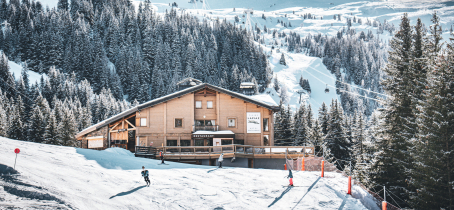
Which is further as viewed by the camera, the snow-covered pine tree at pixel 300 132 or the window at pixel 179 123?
the snow-covered pine tree at pixel 300 132

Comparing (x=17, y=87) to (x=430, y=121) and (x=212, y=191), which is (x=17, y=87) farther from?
(x=430, y=121)

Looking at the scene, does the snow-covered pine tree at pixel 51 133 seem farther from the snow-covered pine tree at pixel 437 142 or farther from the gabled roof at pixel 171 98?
the snow-covered pine tree at pixel 437 142

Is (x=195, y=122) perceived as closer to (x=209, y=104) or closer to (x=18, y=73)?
(x=209, y=104)

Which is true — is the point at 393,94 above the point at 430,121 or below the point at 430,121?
above

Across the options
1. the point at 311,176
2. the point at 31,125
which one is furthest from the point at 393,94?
the point at 31,125

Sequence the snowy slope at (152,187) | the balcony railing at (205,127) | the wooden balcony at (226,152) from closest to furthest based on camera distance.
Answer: the snowy slope at (152,187) → the wooden balcony at (226,152) → the balcony railing at (205,127)

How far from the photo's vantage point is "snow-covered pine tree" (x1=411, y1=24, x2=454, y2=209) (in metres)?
20.4

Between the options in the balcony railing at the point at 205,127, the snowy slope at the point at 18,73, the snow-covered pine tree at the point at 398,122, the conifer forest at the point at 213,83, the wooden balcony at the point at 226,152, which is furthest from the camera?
the snowy slope at the point at 18,73

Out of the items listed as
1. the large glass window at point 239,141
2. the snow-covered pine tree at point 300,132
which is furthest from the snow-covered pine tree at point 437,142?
the snow-covered pine tree at point 300,132

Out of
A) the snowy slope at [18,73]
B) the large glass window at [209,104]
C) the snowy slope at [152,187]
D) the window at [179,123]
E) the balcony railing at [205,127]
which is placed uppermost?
the snowy slope at [18,73]

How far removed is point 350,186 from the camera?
19.5m

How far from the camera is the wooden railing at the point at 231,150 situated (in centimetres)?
3247

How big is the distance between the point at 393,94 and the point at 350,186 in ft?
43.0

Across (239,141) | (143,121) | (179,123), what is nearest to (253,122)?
(239,141)
